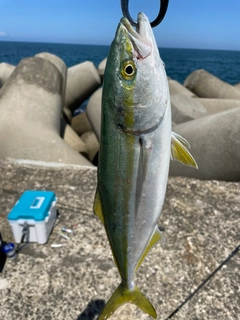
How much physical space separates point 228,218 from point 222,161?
4.14 feet

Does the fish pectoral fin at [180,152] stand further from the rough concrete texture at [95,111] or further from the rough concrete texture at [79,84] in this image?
the rough concrete texture at [79,84]

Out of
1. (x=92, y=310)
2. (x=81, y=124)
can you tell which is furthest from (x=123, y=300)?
(x=81, y=124)

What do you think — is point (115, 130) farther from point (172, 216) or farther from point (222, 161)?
point (222, 161)

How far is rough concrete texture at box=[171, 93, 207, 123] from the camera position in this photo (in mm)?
8594

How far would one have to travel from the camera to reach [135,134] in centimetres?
160

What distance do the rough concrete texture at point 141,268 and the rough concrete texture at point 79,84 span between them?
8383mm

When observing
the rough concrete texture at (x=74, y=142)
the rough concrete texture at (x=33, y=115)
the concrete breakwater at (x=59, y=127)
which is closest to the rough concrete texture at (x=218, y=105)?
the concrete breakwater at (x=59, y=127)

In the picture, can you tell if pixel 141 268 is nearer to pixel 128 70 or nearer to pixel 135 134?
pixel 135 134

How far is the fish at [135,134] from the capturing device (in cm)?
154

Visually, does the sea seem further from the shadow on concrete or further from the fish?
the fish

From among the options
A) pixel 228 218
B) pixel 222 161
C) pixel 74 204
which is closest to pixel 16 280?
pixel 74 204

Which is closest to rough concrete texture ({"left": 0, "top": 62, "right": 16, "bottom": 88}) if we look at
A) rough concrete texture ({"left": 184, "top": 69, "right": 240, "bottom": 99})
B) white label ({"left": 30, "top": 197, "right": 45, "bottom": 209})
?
rough concrete texture ({"left": 184, "top": 69, "right": 240, "bottom": 99})

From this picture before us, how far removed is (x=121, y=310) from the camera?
9.19 ft

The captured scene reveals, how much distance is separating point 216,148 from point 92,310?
324 cm
